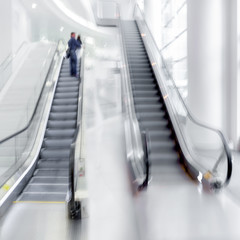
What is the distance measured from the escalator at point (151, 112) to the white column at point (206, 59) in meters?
1.33

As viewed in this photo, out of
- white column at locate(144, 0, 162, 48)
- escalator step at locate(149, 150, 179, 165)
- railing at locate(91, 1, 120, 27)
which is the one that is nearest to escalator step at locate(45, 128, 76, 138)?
escalator step at locate(149, 150, 179, 165)

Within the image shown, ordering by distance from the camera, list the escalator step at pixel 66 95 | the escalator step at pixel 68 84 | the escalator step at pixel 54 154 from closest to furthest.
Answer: the escalator step at pixel 54 154, the escalator step at pixel 66 95, the escalator step at pixel 68 84

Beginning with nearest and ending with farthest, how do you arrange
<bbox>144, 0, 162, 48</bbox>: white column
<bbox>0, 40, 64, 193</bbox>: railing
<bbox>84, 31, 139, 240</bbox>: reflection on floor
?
1. <bbox>84, 31, 139, 240</bbox>: reflection on floor
2. <bbox>0, 40, 64, 193</bbox>: railing
3. <bbox>144, 0, 162, 48</bbox>: white column

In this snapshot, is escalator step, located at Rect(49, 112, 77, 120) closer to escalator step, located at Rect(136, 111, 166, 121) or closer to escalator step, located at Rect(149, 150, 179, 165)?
escalator step, located at Rect(136, 111, 166, 121)

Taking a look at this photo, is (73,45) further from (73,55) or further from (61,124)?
(61,124)

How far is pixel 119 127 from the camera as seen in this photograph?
30.4 feet

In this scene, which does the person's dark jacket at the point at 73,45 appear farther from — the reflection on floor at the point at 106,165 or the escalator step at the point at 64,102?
the escalator step at the point at 64,102

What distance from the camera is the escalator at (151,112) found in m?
6.44

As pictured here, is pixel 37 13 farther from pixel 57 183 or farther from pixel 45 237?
pixel 45 237

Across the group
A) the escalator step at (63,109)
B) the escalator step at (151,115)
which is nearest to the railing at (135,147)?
the escalator step at (151,115)

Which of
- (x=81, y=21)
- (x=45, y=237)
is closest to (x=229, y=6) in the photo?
(x=45, y=237)

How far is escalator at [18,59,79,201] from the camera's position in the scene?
528 centimetres

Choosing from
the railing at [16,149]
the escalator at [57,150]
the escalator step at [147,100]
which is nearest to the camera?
the escalator at [57,150]

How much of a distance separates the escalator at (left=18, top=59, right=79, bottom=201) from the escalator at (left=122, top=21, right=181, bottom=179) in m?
1.89
